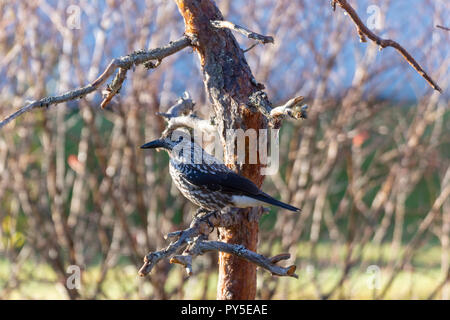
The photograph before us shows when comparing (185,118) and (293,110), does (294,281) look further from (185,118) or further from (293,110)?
(293,110)

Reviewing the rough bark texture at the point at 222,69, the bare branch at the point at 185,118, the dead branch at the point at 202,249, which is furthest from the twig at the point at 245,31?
the dead branch at the point at 202,249

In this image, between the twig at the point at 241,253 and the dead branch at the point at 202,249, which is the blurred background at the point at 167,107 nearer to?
the dead branch at the point at 202,249

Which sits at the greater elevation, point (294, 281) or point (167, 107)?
point (167, 107)

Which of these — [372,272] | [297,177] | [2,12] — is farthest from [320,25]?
[2,12]

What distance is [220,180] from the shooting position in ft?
9.16

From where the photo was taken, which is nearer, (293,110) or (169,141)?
(293,110)

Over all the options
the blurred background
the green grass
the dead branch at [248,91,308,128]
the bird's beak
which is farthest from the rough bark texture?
the green grass

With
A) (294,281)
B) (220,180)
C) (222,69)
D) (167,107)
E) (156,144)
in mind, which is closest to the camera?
(222,69)

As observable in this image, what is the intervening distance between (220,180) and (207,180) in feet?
0.33

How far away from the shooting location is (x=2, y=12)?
4215 mm

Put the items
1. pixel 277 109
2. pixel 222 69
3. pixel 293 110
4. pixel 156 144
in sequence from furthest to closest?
pixel 156 144 < pixel 222 69 < pixel 277 109 < pixel 293 110

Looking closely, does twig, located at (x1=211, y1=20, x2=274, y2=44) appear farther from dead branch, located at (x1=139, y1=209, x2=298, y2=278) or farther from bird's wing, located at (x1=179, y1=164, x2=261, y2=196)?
dead branch, located at (x1=139, y1=209, x2=298, y2=278)

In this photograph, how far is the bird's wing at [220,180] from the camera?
8.95 ft

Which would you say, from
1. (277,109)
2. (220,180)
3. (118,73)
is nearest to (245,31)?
(277,109)
